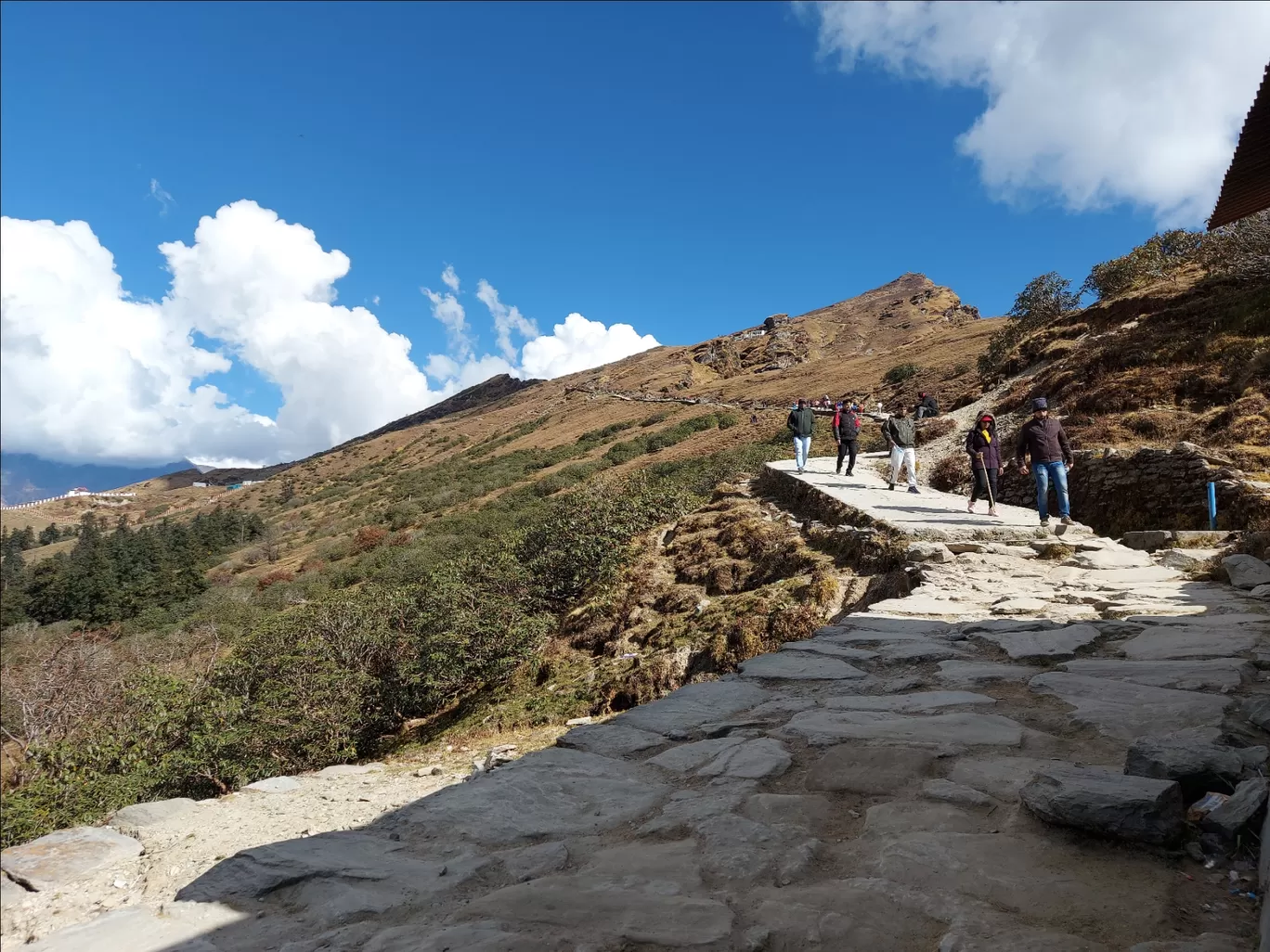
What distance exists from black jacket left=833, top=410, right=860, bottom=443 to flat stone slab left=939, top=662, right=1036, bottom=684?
8471mm

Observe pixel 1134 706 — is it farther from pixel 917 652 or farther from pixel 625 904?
pixel 625 904

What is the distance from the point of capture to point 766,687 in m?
3.95

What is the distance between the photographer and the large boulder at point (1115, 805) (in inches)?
74.8

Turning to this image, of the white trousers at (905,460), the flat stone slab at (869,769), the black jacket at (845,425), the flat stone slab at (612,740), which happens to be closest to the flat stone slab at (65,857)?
the flat stone slab at (612,740)

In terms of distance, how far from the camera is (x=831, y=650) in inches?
175

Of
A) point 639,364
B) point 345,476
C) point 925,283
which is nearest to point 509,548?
point 345,476

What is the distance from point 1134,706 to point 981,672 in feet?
2.65

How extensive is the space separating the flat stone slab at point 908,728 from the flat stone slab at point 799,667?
719 mm

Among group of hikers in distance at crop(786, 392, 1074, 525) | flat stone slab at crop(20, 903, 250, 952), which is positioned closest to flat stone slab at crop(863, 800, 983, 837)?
flat stone slab at crop(20, 903, 250, 952)

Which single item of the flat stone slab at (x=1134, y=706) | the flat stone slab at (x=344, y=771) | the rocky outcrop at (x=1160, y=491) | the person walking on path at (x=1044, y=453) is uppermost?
the person walking on path at (x=1044, y=453)

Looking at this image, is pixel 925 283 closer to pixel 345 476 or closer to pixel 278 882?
pixel 345 476

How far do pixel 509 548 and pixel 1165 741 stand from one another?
1030 cm

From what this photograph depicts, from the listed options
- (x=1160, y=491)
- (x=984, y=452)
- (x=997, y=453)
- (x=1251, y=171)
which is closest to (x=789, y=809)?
(x=1251, y=171)

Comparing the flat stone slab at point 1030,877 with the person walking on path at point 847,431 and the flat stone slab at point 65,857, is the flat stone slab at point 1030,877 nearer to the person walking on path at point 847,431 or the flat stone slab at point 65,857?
the flat stone slab at point 65,857
